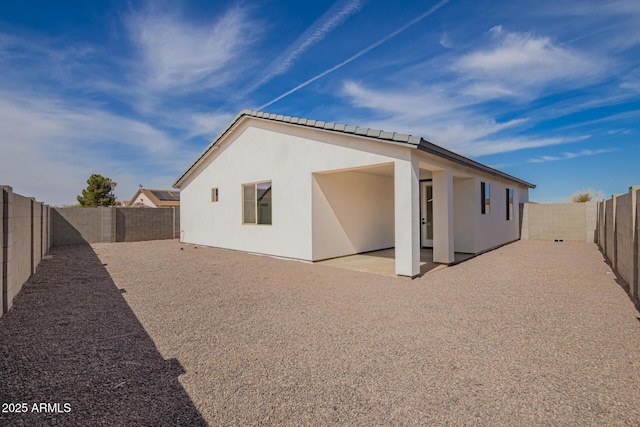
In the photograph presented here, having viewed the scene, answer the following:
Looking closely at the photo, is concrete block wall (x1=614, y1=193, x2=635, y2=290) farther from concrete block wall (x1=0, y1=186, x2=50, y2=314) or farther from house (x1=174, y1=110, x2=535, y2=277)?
concrete block wall (x1=0, y1=186, x2=50, y2=314)

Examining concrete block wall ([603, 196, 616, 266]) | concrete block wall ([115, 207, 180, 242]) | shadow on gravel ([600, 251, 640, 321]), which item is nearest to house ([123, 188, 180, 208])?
concrete block wall ([115, 207, 180, 242])

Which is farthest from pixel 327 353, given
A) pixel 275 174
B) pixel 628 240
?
pixel 275 174

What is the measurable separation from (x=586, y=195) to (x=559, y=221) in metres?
7.10

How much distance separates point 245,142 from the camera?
1108 cm

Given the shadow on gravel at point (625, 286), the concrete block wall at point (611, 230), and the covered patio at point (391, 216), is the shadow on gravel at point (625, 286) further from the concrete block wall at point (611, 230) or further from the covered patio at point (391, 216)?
the covered patio at point (391, 216)

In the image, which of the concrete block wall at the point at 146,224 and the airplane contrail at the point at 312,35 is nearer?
the airplane contrail at the point at 312,35

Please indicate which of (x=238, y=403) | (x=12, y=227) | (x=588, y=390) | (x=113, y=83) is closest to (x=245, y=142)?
(x=113, y=83)

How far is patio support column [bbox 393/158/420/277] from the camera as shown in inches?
264

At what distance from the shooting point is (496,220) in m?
12.4

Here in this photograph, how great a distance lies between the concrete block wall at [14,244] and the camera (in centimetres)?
448

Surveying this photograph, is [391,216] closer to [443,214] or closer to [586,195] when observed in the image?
[443,214]

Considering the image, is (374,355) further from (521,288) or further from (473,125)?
(473,125)

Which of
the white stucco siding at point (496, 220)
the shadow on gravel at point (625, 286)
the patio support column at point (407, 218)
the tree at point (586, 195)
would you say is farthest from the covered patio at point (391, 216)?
the tree at point (586, 195)

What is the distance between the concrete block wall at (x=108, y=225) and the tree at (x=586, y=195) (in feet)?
81.1
